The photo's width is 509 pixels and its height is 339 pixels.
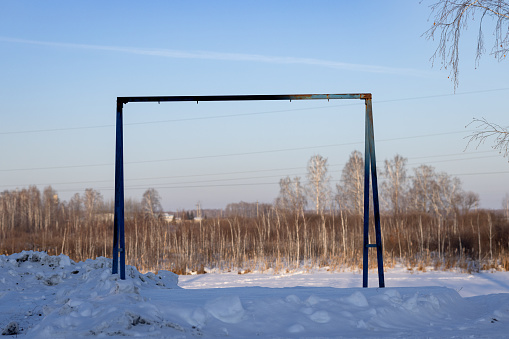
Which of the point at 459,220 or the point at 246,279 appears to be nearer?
the point at 246,279

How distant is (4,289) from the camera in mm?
8227

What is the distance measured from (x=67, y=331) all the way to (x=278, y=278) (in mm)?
Result: 8923

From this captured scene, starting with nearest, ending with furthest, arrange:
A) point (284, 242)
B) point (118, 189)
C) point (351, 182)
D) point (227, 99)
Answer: point (118, 189), point (227, 99), point (284, 242), point (351, 182)

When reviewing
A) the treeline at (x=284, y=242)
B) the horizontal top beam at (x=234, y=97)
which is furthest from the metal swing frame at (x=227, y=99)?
the treeline at (x=284, y=242)

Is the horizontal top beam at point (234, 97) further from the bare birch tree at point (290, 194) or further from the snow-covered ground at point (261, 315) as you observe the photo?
the bare birch tree at point (290, 194)

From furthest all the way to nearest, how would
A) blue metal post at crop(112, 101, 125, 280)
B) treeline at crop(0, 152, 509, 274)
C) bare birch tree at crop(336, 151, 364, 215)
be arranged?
bare birch tree at crop(336, 151, 364, 215) → treeline at crop(0, 152, 509, 274) → blue metal post at crop(112, 101, 125, 280)

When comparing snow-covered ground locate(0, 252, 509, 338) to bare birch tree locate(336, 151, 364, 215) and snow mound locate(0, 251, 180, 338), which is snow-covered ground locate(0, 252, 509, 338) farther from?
bare birch tree locate(336, 151, 364, 215)

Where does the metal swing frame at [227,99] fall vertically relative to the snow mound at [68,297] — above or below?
above

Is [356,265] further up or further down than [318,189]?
further down

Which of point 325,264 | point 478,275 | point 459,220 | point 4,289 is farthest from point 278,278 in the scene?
point 459,220

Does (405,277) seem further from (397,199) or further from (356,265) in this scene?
(397,199)

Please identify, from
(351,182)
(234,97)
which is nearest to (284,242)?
(234,97)

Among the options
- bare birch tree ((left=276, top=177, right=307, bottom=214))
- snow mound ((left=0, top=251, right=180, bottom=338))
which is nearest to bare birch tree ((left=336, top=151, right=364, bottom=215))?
bare birch tree ((left=276, top=177, right=307, bottom=214))

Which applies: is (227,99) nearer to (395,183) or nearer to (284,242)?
(284,242)
